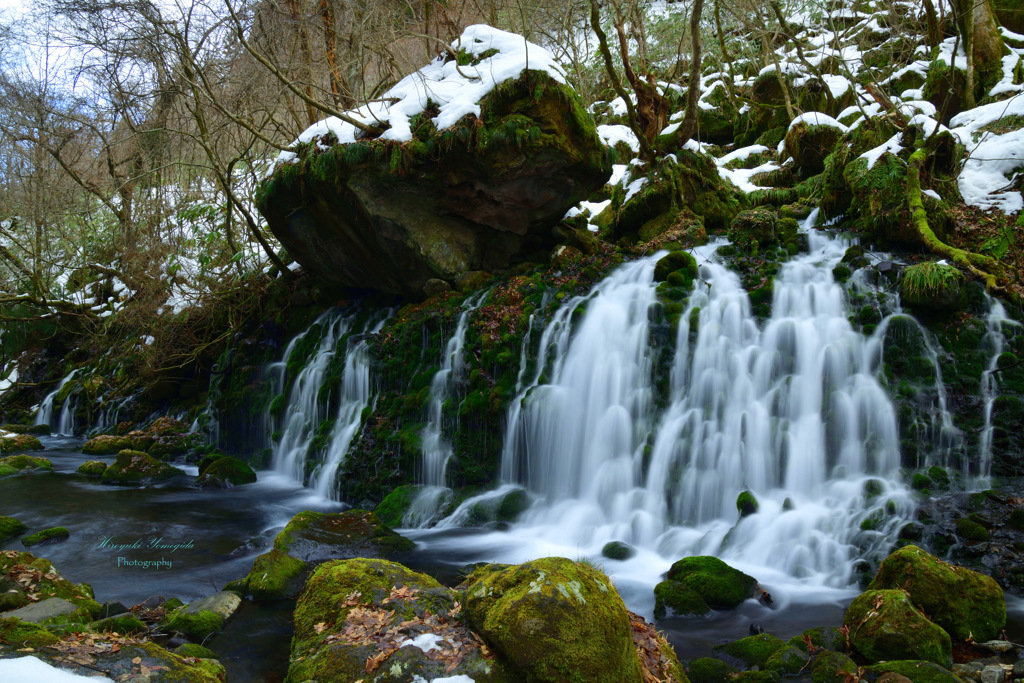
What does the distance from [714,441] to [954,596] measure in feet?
9.73

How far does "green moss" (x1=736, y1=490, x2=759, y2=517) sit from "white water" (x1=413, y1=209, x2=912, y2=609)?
0.24 ft

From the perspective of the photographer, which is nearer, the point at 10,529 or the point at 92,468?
the point at 10,529

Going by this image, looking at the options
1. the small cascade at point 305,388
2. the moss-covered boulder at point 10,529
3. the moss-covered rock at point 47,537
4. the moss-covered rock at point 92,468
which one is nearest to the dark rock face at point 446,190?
the small cascade at point 305,388

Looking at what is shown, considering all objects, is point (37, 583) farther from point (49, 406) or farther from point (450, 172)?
point (49, 406)

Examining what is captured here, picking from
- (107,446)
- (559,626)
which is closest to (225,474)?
(107,446)

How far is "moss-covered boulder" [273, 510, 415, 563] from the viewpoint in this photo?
5.88 metres

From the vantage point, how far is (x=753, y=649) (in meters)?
4.16

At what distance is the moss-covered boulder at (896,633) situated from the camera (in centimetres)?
374

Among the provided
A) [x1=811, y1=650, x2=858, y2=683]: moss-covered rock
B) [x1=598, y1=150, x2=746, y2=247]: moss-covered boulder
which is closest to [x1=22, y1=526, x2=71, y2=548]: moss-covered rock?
[x1=811, y1=650, x2=858, y2=683]: moss-covered rock

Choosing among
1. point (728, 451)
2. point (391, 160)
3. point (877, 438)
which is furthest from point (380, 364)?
point (877, 438)

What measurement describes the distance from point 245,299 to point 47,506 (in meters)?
6.18

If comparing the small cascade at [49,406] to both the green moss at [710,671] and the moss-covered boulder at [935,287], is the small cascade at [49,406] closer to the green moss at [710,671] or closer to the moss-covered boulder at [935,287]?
the green moss at [710,671]

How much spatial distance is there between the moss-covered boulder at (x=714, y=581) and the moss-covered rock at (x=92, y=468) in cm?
927

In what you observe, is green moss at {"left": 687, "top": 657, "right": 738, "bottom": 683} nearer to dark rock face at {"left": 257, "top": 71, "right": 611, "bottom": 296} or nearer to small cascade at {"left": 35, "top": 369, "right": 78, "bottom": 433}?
dark rock face at {"left": 257, "top": 71, "right": 611, "bottom": 296}
